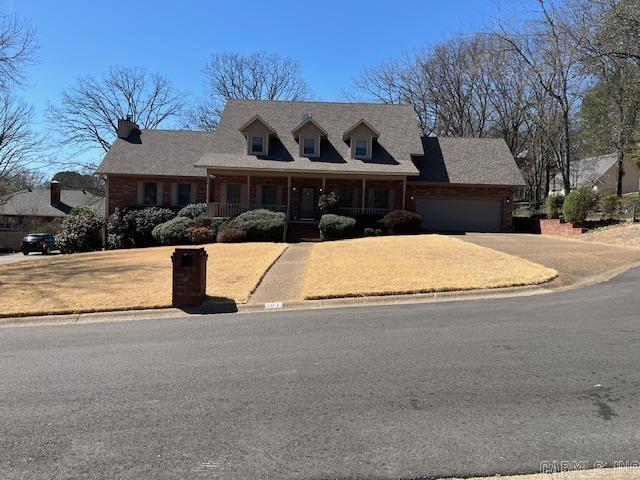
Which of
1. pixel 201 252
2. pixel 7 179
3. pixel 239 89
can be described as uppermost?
pixel 239 89

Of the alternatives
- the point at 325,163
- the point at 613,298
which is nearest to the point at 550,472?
the point at 613,298

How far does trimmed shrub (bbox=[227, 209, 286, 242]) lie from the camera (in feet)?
77.7

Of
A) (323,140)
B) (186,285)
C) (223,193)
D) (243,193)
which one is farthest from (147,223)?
(186,285)

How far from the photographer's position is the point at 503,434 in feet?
12.6

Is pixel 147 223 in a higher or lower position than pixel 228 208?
lower

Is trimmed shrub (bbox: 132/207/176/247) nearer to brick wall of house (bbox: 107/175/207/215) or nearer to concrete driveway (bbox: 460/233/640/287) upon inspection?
brick wall of house (bbox: 107/175/207/215)

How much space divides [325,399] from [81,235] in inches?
1059

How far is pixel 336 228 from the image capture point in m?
24.4

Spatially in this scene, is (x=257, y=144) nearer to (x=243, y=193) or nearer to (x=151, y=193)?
(x=243, y=193)

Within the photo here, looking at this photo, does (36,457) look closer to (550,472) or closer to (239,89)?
(550,472)

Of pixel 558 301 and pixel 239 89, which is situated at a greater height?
pixel 239 89

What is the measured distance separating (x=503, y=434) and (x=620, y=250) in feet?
51.8

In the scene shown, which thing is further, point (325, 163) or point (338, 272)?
point (325, 163)

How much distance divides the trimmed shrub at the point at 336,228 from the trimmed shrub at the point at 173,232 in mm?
6961
